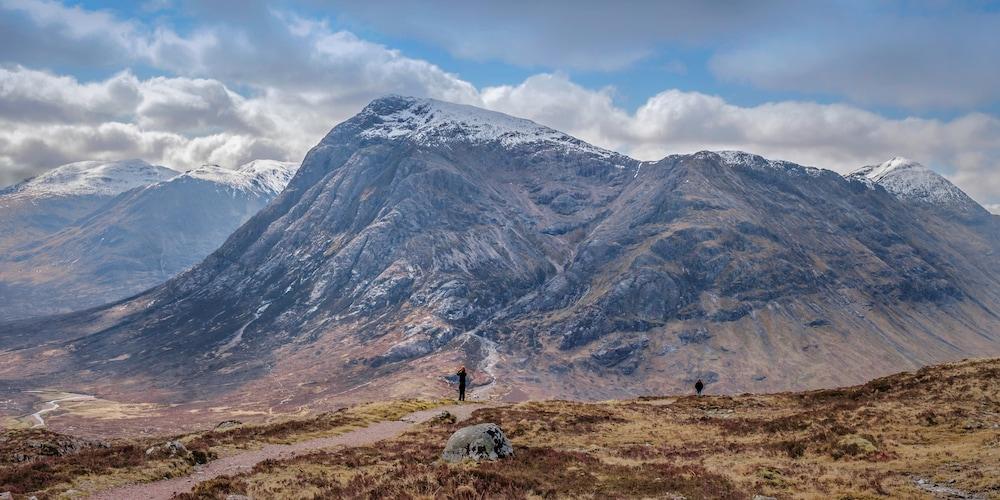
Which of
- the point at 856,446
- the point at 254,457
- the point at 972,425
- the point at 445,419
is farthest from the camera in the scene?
the point at 445,419

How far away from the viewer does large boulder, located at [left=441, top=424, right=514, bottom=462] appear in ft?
137

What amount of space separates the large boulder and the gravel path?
1234 cm

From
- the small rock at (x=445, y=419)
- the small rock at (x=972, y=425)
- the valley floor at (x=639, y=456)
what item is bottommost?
the small rock at (x=445, y=419)

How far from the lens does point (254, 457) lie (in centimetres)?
4547

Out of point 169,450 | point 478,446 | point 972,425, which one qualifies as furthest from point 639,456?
point 169,450

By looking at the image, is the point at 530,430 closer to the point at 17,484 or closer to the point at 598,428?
the point at 598,428

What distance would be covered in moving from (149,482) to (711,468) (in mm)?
32439

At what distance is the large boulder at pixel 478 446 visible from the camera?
41750mm

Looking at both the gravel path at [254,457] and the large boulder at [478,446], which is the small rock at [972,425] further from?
the gravel path at [254,457]

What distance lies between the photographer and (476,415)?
69375mm

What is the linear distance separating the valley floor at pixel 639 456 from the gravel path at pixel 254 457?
0.72 metres

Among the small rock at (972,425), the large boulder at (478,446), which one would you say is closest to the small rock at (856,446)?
the small rock at (972,425)

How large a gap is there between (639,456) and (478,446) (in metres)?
11.6

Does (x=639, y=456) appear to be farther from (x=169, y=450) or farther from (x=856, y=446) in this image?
(x=169, y=450)
